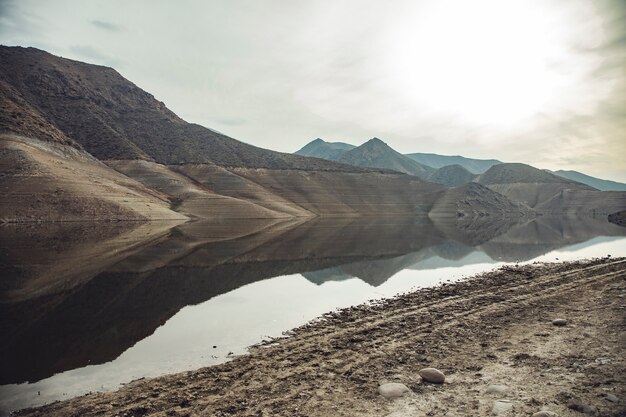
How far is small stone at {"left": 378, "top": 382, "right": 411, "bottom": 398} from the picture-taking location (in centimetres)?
883

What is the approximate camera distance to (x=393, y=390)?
8.97 metres

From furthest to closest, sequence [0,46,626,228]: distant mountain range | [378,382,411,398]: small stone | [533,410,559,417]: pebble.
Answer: [0,46,626,228]: distant mountain range, [378,382,411,398]: small stone, [533,410,559,417]: pebble

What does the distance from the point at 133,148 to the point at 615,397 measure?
159944mm

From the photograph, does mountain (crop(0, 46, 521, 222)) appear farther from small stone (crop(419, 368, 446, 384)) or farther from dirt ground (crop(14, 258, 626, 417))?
small stone (crop(419, 368, 446, 384))

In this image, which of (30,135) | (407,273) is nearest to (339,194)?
(30,135)

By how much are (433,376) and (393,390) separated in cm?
115

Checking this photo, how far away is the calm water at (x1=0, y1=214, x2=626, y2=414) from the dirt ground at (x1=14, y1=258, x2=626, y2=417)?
169 centimetres

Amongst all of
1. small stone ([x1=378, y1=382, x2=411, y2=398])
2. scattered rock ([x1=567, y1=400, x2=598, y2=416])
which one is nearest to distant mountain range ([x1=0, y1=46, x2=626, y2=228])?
small stone ([x1=378, y1=382, x2=411, y2=398])

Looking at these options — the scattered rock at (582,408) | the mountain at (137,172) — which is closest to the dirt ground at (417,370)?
the scattered rock at (582,408)

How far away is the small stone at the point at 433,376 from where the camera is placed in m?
9.40

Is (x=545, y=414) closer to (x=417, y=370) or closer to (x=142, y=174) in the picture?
(x=417, y=370)

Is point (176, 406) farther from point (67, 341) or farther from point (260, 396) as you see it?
point (67, 341)

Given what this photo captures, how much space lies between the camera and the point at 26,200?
70.1 meters

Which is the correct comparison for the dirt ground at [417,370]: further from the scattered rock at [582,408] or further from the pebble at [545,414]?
the pebble at [545,414]
